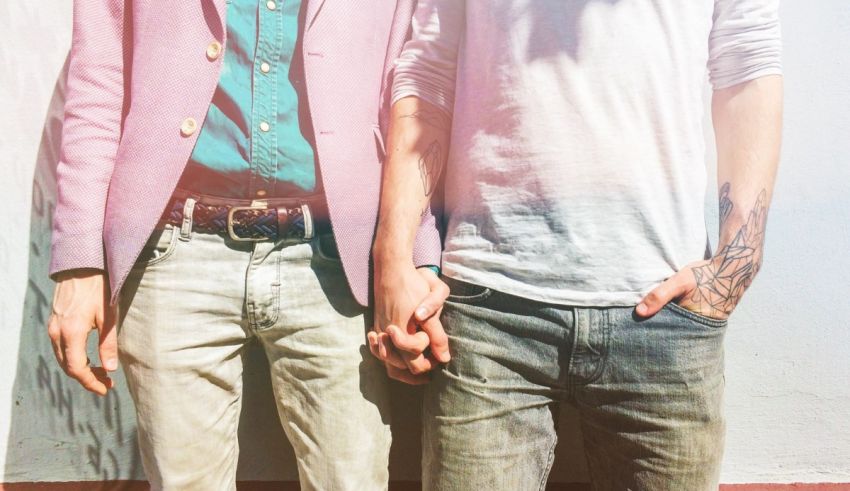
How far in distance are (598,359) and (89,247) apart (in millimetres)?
1111

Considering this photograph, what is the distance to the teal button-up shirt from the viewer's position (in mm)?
1312

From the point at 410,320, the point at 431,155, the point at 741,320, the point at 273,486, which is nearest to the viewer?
the point at 410,320

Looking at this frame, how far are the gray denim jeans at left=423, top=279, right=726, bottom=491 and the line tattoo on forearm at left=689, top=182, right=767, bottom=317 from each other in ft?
0.12

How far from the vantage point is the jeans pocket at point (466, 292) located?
48.8 inches

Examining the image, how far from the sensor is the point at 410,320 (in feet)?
4.15

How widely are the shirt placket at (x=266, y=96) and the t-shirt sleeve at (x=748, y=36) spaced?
37.0 inches

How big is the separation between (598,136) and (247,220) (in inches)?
29.8

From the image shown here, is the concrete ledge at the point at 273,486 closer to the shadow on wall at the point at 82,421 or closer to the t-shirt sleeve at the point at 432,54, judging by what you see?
the shadow on wall at the point at 82,421

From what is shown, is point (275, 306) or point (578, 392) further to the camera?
point (275, 306)

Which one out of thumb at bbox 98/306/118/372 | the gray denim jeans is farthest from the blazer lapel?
thumb at bbox 98/306/118/372

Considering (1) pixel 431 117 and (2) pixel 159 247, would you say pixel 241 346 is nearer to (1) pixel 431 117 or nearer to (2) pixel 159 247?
(2) pixel 159 247

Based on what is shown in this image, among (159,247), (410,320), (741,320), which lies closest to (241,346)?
(159,247)

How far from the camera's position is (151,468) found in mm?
1407

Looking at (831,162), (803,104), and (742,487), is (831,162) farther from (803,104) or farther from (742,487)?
(742,487)
